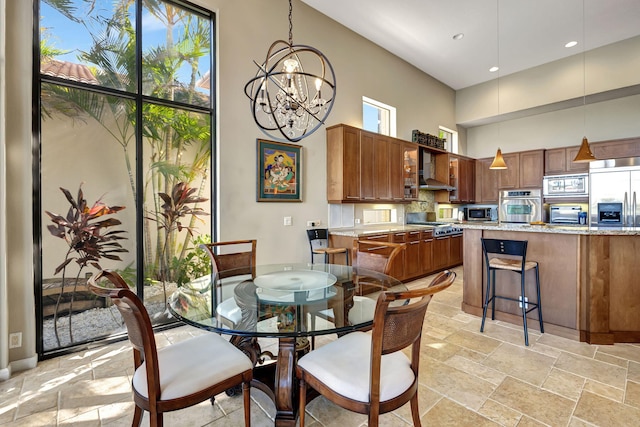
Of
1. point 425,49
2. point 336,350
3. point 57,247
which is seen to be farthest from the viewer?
point 425,49

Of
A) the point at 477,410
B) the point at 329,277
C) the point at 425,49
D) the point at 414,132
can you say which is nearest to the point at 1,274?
the point at 329,277

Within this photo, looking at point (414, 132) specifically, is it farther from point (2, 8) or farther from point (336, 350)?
point (2, 8)

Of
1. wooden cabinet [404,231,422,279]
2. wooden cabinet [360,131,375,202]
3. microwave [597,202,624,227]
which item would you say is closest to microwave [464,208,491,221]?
microwave [597,202,624,227]

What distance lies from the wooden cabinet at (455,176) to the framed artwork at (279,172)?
3.74m

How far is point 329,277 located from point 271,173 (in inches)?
79.3

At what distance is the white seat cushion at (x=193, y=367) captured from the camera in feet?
4.35

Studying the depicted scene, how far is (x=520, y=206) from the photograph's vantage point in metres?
6.38

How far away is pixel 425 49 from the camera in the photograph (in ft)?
17.5

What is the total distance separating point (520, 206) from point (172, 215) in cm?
672

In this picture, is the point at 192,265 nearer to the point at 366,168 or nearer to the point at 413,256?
the point at 366,168

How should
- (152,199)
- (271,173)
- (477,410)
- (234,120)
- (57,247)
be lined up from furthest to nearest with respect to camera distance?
1. (271,173)
2. (234,120)
3. (152,199)
4. (57,247)
5. (477,410)

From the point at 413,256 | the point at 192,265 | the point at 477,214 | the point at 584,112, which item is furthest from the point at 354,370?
the point at 584,112

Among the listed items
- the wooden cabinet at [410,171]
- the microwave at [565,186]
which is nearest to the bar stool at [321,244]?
the wooden cabinet at [410,171]

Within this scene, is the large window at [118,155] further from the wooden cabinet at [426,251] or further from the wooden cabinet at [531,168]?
the wooden cabinet at [531,168]
